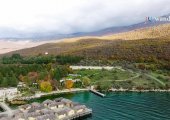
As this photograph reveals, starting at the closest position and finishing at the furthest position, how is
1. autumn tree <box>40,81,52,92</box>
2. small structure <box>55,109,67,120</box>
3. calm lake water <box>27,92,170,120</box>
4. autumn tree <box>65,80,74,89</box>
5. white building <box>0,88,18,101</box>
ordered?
small structure <box>55,109,67,120</box> → calm lake water <box>27,92,170,120</box> → white building <box>0,88,18,101</box> → autumn tree <box>40,81,52,92</box> → autumn tree <box>65,80,74,89</box>

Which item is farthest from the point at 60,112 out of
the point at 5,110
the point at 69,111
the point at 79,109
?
the point at 5,110

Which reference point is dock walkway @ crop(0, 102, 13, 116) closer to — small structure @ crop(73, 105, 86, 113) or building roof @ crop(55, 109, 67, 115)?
building roof @ crop(55, 109, 67, 115)

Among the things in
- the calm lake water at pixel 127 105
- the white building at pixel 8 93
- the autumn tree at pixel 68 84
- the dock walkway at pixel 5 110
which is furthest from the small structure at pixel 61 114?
the autumn tree at pixel 68 84

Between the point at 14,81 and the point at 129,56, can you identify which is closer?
the point at 14,81

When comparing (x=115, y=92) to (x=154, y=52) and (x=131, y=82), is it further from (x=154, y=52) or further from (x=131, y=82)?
→ (x=154, y=52)

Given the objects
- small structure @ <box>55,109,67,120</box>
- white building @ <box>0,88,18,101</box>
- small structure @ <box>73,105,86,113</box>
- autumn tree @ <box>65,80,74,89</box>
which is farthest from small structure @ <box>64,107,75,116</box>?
autumn tree @ <box>65,80,74,89</box>

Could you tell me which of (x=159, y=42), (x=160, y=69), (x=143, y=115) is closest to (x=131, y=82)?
(x=160, y=69)

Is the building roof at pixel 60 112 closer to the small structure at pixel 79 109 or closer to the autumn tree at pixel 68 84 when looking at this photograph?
the small structure at pixel 79 109

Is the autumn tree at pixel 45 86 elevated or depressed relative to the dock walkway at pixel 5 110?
elevated
